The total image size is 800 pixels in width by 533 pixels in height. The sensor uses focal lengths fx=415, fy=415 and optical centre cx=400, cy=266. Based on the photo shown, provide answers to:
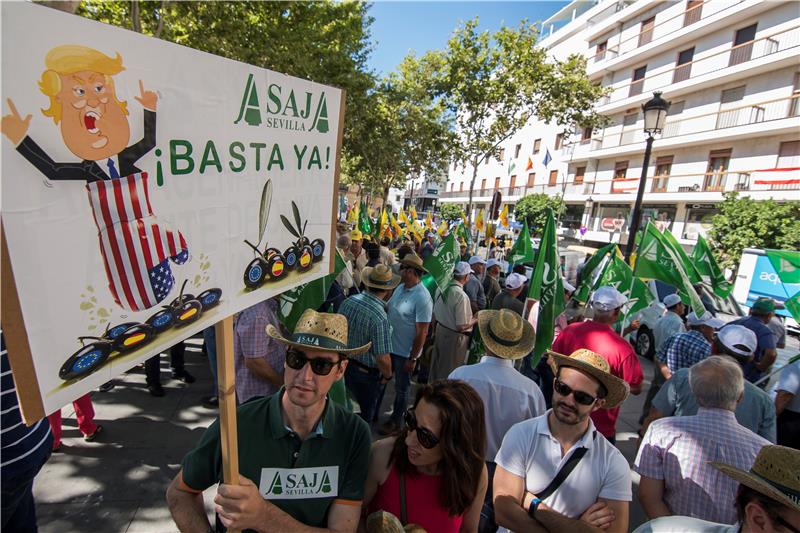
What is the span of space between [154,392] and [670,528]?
4.64 metres

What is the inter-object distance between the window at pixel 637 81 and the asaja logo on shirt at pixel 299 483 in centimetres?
3197

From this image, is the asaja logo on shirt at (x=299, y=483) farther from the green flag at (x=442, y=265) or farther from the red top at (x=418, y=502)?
the green flag at (x=442, y=265)

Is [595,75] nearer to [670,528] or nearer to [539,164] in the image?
[539,164]

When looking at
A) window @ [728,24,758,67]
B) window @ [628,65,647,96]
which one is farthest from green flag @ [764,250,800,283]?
window @ [628,65,647,96]

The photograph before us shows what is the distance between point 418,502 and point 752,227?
20099 millimetres

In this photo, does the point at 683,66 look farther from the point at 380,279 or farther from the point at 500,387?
the point at 500,387

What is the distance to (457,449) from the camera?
166 cm

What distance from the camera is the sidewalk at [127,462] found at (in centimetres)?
274

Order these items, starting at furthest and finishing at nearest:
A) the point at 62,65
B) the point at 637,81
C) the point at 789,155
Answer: the point at 637,81 → the point at 789,155 → the point at 62,65

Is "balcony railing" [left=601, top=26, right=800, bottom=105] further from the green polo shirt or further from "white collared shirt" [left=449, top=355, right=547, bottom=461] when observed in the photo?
the green polo shirt

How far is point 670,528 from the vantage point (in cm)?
159

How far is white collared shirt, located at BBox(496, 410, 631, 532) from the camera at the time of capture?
190 cm

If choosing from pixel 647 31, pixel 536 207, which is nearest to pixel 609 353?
pixel 536 207

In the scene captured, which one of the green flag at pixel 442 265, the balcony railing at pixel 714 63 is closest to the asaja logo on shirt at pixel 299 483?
the green flag at pixel 442 265
